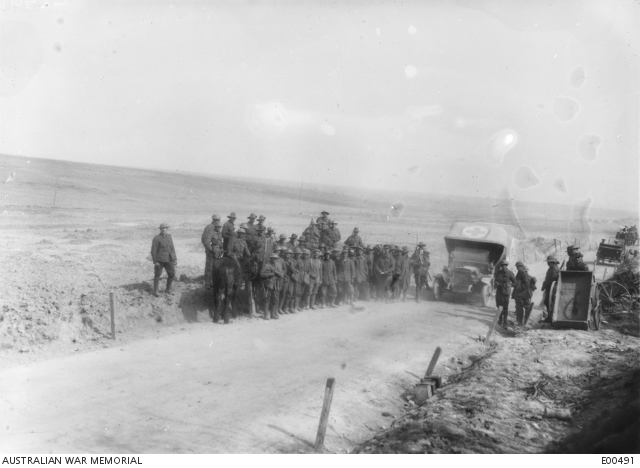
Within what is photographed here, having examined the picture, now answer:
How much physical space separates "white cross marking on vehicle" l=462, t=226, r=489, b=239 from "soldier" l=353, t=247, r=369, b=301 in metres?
4.23

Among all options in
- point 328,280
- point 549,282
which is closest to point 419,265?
point 328,280

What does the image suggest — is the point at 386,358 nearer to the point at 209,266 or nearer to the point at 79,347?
the point at 209,266

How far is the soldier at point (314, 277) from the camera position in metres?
15.5

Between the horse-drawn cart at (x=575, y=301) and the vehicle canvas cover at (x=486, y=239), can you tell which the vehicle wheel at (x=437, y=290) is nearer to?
the vehicle canvas cover at (x=486, y=239)

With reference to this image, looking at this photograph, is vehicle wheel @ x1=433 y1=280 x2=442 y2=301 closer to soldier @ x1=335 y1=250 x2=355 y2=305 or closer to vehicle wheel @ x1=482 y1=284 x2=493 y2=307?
vehicle wheel @ x1=482 y1=284 x2=493 y2=307

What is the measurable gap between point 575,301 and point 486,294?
13.2 ft

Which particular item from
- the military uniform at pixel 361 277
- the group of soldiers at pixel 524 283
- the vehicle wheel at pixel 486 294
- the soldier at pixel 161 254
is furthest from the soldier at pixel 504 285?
the soldier at pixel 161 254

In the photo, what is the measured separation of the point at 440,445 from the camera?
7.37 metres

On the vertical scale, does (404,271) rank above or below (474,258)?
below

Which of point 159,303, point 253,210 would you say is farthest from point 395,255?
point 253,210

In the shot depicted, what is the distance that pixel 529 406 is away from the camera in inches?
351

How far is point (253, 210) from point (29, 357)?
39773 mm

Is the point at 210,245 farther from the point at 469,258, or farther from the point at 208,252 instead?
the point at 469,258

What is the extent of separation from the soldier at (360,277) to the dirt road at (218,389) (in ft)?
12.1
